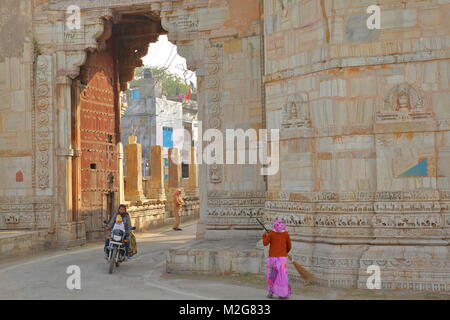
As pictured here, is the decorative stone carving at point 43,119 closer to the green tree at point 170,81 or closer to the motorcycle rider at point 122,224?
the motorcycle rider at point 122,224

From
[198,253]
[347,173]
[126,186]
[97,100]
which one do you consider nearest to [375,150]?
[347,173]

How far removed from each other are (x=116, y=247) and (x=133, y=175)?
397 inches

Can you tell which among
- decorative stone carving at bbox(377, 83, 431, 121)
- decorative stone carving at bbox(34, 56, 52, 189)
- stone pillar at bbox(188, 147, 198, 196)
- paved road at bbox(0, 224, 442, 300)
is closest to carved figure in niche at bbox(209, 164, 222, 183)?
paved road at bbox(0, 224, 442, 300)

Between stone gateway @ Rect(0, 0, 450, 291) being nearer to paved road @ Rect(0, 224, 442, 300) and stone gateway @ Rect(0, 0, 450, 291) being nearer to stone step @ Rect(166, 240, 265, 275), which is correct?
paved road @ Rect(0, 224, 442, 300)

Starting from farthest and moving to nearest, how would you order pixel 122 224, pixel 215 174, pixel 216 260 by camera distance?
1. pixel 215 174
2. pixel 122 224
3. pixel 216 260

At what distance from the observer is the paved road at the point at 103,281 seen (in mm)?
8789

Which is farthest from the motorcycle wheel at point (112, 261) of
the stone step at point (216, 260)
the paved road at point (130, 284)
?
the stone step at point (216, 260)

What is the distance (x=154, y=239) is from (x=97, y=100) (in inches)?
153

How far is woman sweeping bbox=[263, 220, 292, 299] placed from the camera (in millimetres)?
8273

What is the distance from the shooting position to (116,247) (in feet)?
36.6

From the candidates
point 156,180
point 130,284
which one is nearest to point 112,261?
point 130,284

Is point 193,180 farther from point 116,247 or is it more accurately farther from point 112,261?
point 112,261

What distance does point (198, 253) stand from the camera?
10383mm
